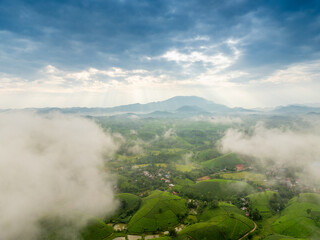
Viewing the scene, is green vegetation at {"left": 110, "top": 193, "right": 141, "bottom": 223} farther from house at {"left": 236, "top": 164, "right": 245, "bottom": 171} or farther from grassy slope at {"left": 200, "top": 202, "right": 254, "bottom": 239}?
house at {"left": 236, "top": 164, "right": 245, "bottom": 171}

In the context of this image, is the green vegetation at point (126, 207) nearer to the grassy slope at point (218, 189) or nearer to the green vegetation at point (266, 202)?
the grassy slope at point (218, 189)

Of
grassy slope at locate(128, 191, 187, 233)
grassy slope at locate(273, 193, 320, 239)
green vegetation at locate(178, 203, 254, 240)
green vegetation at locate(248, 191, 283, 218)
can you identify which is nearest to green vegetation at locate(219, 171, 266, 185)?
green vegetation at locate(248, 191, 283, 218)

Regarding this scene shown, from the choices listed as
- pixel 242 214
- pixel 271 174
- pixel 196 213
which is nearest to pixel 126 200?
pixel 196 213

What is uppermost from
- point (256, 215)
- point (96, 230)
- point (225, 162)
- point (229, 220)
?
point (229, 220)

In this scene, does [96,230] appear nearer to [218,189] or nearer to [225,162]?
[218,189]

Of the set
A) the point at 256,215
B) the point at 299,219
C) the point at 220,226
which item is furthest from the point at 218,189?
the point at 299,219

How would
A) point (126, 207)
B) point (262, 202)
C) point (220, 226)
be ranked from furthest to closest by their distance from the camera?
1. point (262, 202)
2. point (126, 207)
3. point (220, 226)

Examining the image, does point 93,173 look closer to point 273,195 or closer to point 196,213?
point 196,213

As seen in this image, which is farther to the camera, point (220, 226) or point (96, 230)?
point (220, 226)
